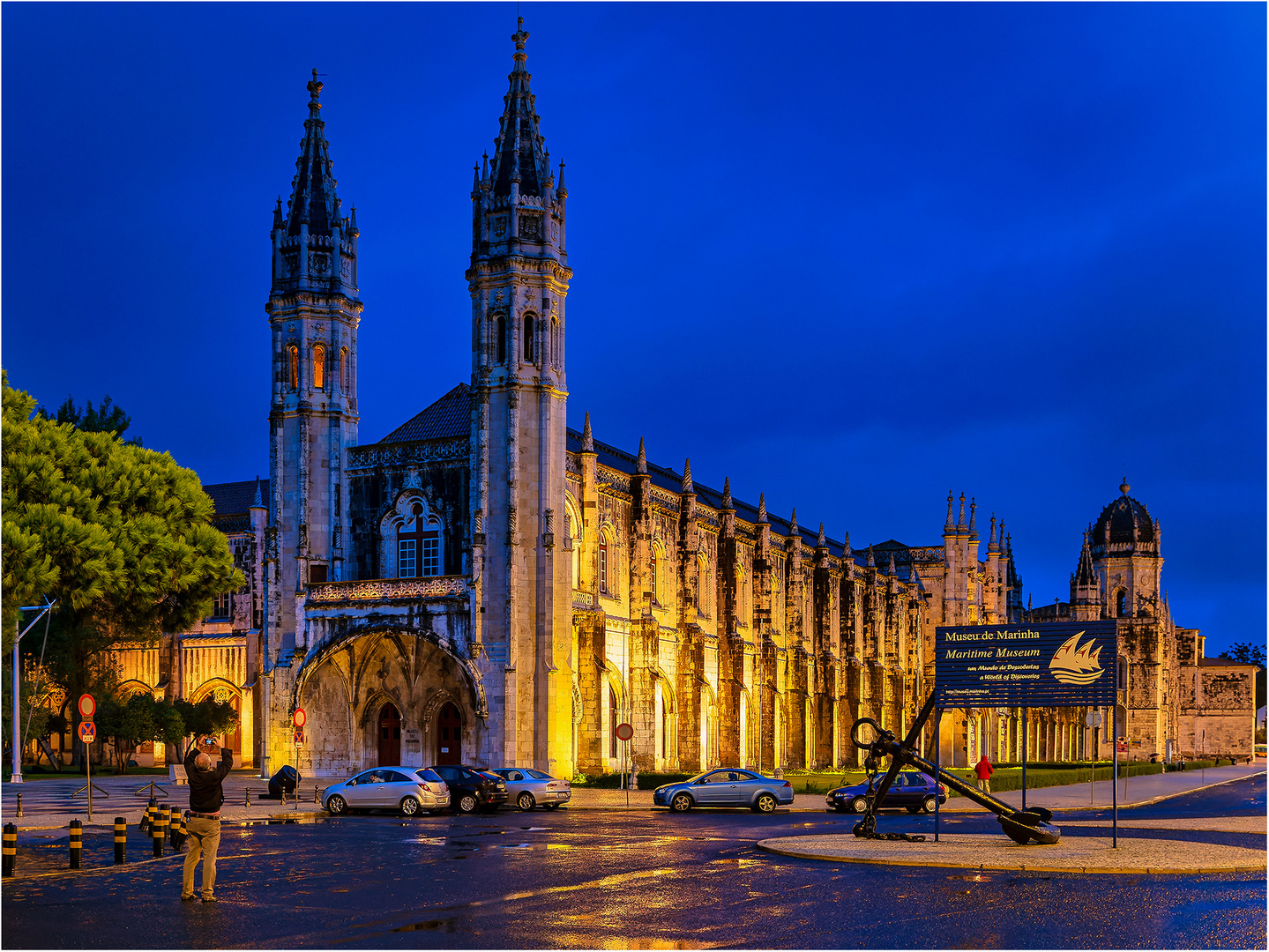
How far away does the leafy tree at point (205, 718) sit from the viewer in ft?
196

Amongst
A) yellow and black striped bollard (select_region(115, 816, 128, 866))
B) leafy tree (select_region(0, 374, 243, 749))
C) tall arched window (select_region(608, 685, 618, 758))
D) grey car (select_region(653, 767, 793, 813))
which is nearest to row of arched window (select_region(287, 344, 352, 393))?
leafy tree (select_region(0, 374, 243, 749))

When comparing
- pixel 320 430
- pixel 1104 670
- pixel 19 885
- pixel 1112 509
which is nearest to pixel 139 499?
pixel 320 430

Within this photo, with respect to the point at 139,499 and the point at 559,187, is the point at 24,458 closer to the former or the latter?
the point at 139,499

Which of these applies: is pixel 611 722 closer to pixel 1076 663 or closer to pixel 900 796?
pixel 900 796

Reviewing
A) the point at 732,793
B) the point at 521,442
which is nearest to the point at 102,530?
the point at 521,442

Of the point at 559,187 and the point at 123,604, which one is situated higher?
the point at 559,187

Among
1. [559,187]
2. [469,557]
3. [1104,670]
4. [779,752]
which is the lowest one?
[779,752]

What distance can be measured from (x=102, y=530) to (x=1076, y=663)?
30173 mm

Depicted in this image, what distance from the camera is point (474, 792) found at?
37938 mm

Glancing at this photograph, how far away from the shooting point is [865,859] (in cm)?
2180

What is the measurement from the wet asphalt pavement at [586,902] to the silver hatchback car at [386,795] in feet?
32.7

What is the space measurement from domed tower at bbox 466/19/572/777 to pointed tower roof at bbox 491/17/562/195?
5 cm

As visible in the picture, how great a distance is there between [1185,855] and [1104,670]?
3.83m

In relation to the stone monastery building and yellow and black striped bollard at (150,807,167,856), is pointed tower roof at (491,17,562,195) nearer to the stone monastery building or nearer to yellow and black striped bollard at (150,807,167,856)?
the stone monastery building
